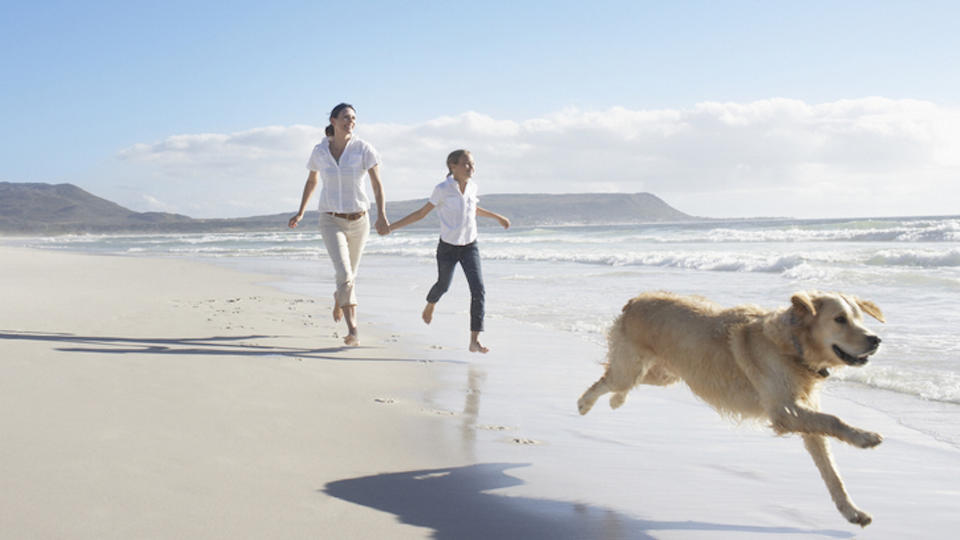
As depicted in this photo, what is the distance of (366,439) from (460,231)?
126 inches

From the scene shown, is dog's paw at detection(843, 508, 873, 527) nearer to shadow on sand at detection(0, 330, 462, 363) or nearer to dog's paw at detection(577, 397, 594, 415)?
dog's paw at detection(577, 397, 594, 415)

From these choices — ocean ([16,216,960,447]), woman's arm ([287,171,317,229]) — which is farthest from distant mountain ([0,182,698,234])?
woman's arm ([287,171,317,229])

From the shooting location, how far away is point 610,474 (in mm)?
3211

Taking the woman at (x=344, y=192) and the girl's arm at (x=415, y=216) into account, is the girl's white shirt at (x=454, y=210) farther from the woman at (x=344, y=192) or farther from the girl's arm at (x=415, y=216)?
the woman at (x=344, y=192)

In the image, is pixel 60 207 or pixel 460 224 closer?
pixel 460 224

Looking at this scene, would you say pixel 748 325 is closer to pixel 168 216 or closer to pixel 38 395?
pixel 38 395

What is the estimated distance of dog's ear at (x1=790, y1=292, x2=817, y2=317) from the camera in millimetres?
2969

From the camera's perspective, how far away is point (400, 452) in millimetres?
3381

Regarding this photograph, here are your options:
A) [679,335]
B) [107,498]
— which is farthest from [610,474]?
[107,498]

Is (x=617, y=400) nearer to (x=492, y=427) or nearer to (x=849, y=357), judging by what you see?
(x=492, y=427)

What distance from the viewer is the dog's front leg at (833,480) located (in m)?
2.69

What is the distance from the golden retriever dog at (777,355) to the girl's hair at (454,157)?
3.19m

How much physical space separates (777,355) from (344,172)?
4.44 m

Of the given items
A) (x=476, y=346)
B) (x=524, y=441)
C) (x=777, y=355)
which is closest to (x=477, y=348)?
(x=476, y=346)
